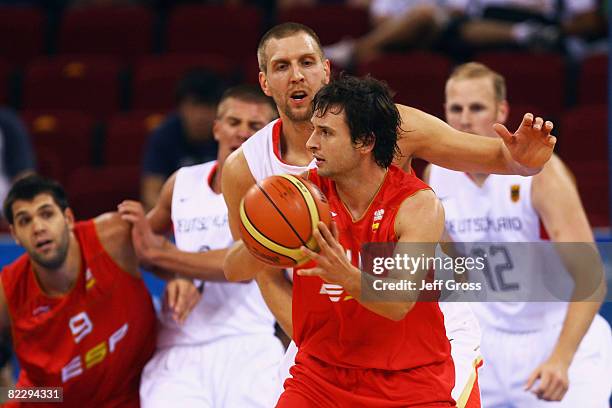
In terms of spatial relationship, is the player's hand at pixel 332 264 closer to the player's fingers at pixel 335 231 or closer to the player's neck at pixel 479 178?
the player's fingers at pixel 335 231

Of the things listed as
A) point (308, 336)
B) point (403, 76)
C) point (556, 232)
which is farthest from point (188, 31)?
point (308, 336)

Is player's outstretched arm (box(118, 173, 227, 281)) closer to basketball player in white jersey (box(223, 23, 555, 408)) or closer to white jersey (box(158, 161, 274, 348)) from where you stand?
white jersey (box(158, 161, 274, 348))

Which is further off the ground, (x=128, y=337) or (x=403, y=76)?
(x=403, y=76)

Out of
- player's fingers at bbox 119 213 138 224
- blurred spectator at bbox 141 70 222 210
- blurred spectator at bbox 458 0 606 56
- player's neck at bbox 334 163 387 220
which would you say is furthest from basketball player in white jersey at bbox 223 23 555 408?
blurred spectator at bbox 458 0 606 56

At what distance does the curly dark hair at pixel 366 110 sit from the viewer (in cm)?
376

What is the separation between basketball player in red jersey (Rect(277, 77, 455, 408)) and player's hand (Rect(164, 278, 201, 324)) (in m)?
1.51

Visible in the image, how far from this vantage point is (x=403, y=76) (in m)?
7.86

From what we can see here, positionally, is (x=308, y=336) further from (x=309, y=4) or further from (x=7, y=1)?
(x=7, y=1)

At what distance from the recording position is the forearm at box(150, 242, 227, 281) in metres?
5.28

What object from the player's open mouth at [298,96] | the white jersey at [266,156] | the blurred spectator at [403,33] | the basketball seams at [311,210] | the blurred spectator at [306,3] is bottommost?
the basketball seams at [311,210]

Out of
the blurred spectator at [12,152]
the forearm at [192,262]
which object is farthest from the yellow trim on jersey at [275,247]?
the blurred spectator at [12,152]

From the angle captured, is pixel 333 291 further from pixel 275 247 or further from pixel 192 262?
pixel 192 262

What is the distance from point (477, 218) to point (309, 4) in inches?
171

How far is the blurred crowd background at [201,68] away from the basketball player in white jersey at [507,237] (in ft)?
4.68
